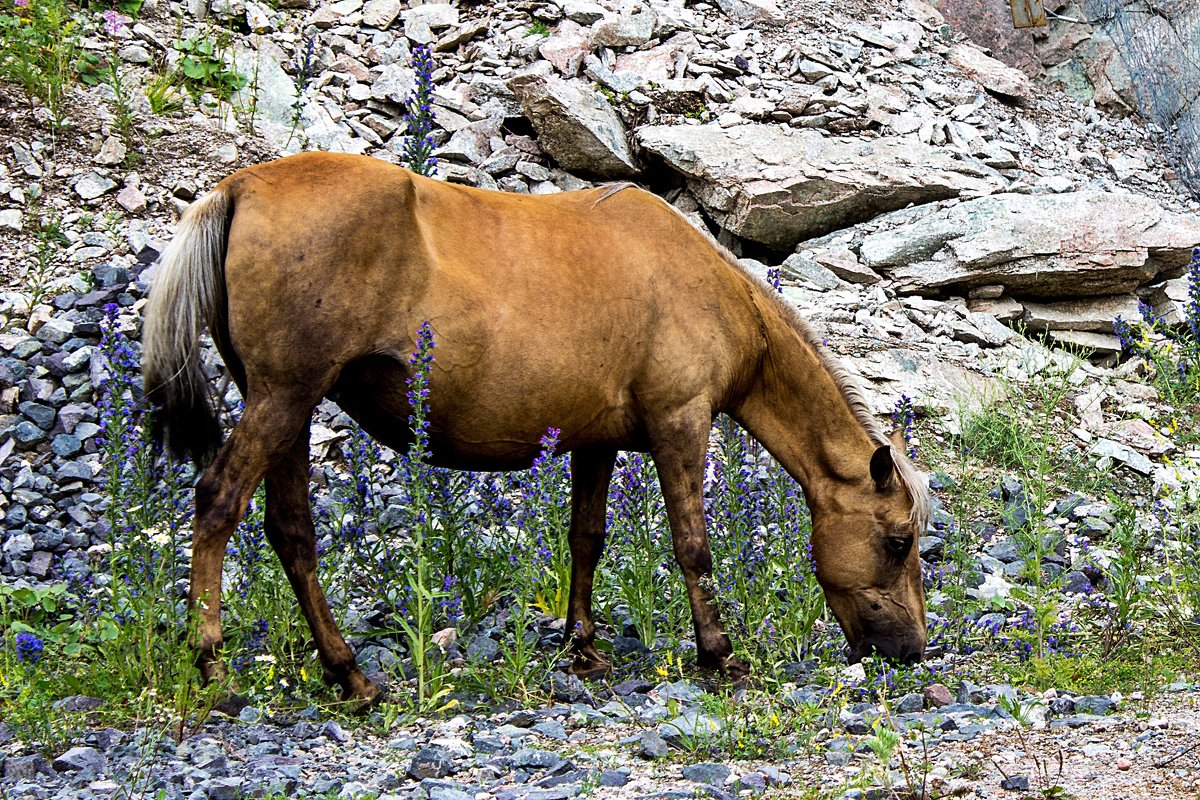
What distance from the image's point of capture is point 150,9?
1108 centimetres

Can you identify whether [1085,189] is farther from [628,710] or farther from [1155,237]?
[628,710]

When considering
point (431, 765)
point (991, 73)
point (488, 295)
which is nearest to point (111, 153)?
point (488, 295)

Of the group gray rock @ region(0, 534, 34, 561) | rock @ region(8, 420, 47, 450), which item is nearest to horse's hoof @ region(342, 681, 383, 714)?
gray rock @ region(0, 534, 34, 561)

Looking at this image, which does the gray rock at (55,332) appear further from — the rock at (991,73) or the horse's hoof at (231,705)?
the rock at (991,73)

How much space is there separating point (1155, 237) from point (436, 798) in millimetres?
8582

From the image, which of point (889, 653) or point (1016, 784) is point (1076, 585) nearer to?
point (889, 653)

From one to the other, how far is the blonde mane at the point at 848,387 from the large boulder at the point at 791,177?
420cm

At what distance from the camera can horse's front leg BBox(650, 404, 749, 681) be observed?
546 centimetres

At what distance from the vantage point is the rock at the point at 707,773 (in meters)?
3.74

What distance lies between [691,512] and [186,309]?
7.83 ft

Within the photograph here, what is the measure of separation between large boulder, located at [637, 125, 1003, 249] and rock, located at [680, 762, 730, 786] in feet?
22.8

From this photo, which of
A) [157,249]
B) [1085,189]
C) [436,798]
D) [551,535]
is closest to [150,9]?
[157,249]

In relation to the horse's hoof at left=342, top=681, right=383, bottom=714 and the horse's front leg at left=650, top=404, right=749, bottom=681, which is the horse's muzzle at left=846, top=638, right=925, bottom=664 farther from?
the horse's hoof at left=342, top=681, right=383, bottom=714

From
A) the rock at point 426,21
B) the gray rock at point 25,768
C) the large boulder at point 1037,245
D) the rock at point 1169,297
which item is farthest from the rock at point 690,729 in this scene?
the rock at point 426,21
